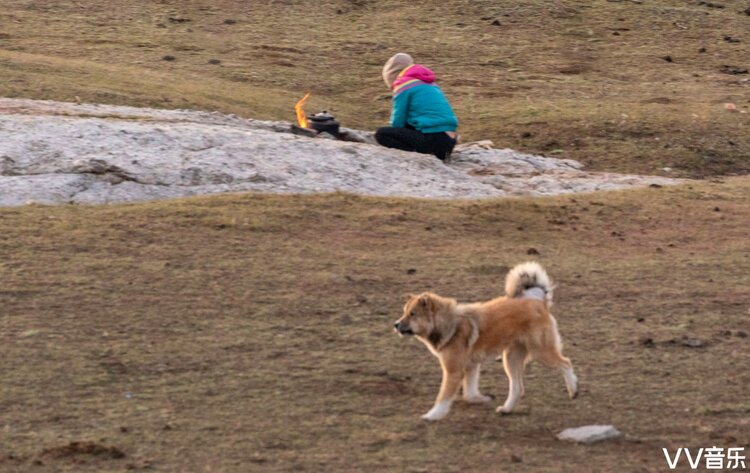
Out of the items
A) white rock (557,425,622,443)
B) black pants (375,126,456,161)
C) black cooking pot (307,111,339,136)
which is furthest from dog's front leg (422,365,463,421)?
black cooking pot (307,111,339,136)

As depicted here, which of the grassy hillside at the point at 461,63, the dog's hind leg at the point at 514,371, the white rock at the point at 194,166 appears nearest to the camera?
the dog's hind leg at the point at 514,371

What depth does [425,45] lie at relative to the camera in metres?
22.6

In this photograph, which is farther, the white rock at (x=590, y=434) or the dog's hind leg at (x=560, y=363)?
the dog's hind leg at (x=560, y=363)

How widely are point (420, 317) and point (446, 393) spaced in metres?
0.41

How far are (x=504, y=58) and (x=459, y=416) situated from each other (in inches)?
609

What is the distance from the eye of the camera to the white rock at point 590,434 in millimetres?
6750

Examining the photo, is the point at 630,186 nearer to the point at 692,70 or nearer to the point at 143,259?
the point at 143,259

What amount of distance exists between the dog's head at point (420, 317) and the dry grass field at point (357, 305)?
44 centimetres

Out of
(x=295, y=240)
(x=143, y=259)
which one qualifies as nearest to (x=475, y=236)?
(x=295, y=240)

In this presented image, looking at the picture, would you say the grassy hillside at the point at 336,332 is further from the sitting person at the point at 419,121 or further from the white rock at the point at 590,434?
the sitting person at the point at 419,121

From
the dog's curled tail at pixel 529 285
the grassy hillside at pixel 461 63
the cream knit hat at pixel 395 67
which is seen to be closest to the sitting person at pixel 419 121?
the cream knit hat at pixel 395 67

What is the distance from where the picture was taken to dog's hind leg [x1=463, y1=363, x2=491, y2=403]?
7.28 metres

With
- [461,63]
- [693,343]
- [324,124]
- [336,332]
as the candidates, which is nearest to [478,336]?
[336,332]

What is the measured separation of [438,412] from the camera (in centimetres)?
703
